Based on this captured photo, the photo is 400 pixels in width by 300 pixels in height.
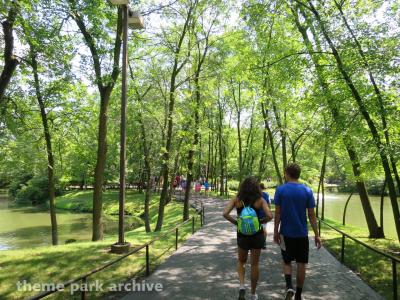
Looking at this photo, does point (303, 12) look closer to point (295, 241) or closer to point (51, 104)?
point (295, 241)

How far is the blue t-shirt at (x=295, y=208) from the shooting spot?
16.9 ft

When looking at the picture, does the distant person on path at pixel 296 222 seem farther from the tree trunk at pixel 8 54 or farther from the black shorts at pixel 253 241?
the tree trunk at pixel 8 54

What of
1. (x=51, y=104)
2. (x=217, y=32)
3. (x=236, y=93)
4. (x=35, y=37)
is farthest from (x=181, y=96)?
(x=236, y=93)

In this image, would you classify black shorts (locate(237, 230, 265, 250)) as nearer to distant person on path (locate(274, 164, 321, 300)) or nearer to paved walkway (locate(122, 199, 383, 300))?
distant person on path (locate(274, 164, 321, 300))

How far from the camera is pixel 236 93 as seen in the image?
1375 inches

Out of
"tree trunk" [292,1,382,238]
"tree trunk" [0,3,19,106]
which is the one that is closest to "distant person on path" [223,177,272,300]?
"tree trunk" [0,3,19,106]

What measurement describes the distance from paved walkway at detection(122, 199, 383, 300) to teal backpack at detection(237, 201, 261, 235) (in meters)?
1.26

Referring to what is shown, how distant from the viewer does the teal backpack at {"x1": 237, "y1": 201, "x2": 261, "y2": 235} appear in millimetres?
5223

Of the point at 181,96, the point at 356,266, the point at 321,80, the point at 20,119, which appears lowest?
the point at 356,266

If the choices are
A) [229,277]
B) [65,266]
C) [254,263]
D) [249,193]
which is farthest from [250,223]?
[65,266]

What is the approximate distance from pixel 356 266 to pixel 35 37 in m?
9.72

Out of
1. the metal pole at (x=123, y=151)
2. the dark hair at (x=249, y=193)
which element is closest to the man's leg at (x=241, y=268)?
the dark hair at (x=249, y=193)

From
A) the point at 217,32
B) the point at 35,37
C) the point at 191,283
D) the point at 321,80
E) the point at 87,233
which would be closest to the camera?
the point at 191,283

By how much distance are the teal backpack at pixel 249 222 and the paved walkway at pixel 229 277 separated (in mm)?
1264
